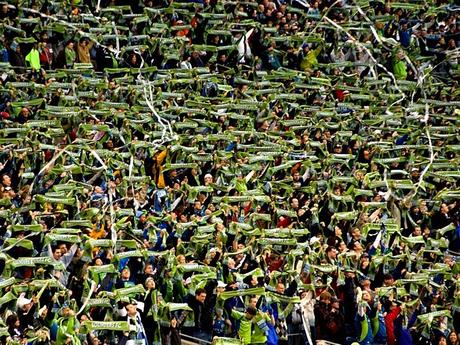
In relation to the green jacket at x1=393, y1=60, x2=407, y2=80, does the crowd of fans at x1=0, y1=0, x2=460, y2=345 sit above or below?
above

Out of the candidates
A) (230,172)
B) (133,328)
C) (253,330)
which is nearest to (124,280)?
(133,328)

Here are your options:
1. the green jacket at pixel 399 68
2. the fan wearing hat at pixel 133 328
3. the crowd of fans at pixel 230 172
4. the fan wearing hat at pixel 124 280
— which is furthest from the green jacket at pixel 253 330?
the green jacket at pixel 399 68

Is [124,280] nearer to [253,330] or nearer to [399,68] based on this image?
[253,330]

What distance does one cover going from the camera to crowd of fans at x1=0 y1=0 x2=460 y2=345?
33.5 meters

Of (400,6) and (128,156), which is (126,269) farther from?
(400,6)

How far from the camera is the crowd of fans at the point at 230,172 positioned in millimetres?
33469

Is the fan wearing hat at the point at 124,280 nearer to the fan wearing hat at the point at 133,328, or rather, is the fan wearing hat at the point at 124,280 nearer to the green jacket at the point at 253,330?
the fan wearing hat at the point at 133,328

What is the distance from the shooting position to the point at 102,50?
47219mm

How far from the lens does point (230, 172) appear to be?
40031mm

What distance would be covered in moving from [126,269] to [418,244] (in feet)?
24.0

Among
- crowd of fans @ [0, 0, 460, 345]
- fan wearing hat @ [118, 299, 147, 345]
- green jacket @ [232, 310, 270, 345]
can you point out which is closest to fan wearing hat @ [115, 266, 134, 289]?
crowd of fans @ [0, 0, 460, 345]

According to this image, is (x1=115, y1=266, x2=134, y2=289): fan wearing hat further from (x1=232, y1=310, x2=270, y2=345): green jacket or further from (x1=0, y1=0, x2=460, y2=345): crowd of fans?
(x1=232, y1=310, x2=270, y2=345): green jacket

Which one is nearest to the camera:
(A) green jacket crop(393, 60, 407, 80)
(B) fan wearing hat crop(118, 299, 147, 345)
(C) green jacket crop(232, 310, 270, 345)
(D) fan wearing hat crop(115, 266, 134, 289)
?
(B) fan wearing hat crop(118, 299, 147, 345)

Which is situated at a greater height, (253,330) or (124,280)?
(124,280)
